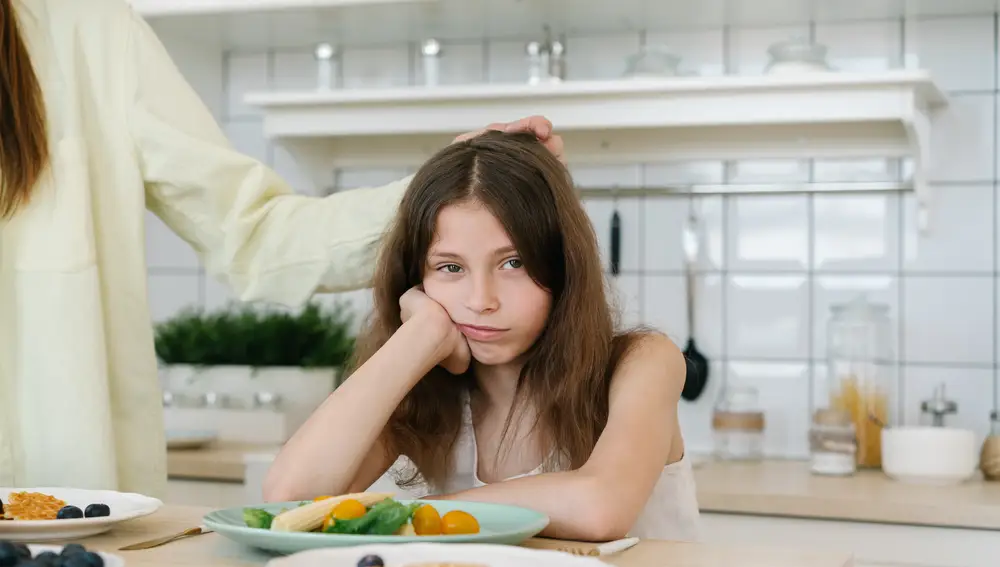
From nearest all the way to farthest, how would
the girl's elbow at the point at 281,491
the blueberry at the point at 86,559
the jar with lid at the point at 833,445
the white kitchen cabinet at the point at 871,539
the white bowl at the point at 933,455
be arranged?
the blueberry at the point at 86,559 < the girl's elbow at the point at 281,491 < the white kitchen cabinet at the point at 871,539 < the white bowl at the point at 933,455 < the jar with lid at the point at 833,445

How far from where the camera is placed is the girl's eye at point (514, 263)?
1.23m

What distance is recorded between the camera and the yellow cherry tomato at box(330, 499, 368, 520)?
2.80 ft

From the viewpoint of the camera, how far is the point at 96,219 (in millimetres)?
1394

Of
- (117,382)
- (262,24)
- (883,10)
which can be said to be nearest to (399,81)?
(262,24)

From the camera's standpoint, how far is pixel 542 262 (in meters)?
1.25

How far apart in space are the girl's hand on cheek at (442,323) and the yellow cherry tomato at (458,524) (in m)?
0.36

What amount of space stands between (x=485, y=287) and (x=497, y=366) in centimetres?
21

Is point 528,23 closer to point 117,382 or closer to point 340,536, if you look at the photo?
point 117,382

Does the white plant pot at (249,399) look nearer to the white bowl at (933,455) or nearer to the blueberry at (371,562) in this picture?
the white bowl at (933,455)

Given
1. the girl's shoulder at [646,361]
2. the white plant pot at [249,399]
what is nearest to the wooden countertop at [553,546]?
the girl's shoulder at [646,361]

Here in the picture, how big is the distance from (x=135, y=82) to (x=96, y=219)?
16cm

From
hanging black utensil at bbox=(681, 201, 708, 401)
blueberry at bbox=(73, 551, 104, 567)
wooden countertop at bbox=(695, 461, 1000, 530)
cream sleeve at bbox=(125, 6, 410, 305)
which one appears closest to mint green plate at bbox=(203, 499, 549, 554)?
blueberry at bbox=(73, 551, 104, 567)

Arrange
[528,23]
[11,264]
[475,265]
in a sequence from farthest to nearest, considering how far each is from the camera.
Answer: [528,23] < [11,264] < [475,265]

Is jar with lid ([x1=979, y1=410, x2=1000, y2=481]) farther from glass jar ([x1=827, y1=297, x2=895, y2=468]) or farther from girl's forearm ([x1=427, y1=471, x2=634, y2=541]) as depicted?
girl's forearm ([x1=427, y1=471, x2=634, y2=541])
